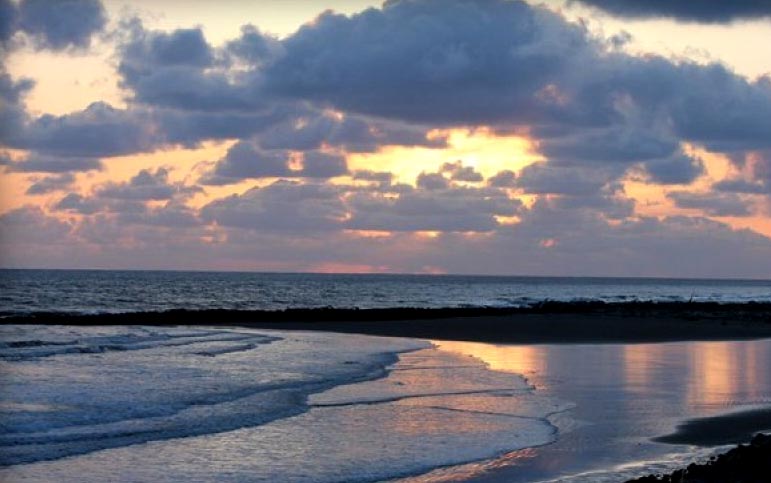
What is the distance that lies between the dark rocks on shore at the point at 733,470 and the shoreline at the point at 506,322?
28.3 metres

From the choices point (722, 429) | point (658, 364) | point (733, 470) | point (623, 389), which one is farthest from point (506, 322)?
point (733, 470)

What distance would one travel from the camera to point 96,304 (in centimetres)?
7994

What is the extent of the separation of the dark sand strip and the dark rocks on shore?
3.57 meters

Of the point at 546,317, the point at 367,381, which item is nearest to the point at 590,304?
the point at 546,317

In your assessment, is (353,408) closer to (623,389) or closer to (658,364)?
(623,389)

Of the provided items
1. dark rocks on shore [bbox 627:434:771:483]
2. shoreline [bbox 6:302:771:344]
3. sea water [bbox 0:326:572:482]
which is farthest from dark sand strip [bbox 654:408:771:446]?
shoreline [bbox 6:302:771:344]

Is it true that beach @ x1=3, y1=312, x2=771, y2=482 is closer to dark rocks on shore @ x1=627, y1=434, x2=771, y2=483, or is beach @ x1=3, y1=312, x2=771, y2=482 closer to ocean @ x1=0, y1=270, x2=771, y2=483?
ocean @ x1=0, y1=270, x2=771, y2=483

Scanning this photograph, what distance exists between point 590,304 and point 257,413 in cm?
6002

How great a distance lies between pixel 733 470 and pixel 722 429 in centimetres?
608

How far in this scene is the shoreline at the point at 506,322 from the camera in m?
46.2

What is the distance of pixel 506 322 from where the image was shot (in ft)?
188

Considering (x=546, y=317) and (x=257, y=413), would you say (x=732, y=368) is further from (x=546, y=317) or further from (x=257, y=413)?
(x=546, y=317)

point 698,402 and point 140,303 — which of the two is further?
point 140,303

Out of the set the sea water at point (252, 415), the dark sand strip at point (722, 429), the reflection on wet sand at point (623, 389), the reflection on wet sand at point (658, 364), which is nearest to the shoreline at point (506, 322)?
the reflection on wet sand at point (658, 364)
